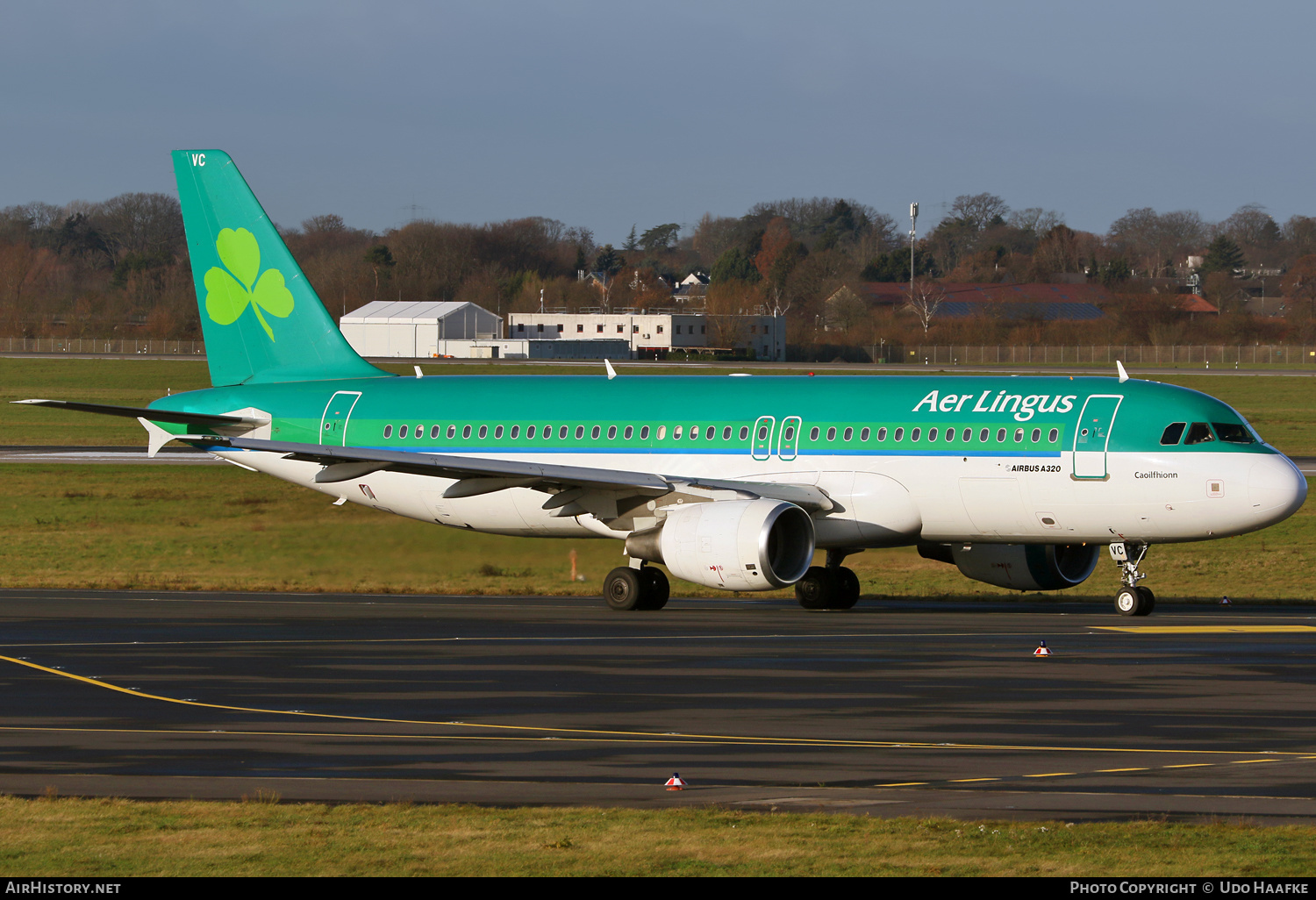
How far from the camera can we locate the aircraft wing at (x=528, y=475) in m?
31.4

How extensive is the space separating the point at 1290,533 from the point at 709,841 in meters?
35.3

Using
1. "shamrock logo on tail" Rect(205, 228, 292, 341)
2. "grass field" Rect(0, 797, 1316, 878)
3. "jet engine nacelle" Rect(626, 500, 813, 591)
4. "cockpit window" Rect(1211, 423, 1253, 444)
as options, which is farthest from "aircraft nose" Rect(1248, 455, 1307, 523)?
"shamrock logo on tail" Rect(205, 228, 292, 341)

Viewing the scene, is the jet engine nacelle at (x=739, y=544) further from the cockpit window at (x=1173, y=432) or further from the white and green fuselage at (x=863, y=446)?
the cockpit window at (x=1173, y=432)

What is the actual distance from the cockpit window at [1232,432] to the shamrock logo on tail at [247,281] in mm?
20482

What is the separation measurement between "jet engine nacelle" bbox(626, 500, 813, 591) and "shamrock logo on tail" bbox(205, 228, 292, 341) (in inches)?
491

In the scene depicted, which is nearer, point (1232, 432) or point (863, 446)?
point (1232, 432)

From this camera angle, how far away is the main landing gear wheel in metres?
32.9

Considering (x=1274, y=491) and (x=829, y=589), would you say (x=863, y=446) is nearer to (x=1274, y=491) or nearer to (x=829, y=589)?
(x=829, y=589)

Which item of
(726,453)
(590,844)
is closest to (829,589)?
(726,453)

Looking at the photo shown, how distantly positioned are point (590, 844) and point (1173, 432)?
2003 cm

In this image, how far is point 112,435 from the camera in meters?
83.1

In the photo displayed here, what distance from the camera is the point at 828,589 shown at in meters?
32.9

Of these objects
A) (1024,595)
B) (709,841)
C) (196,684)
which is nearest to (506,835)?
(709,841)

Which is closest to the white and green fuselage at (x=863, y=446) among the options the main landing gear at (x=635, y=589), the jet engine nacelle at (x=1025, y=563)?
the main landing gear at (x=635, y=589)
